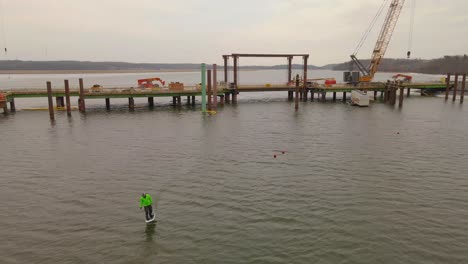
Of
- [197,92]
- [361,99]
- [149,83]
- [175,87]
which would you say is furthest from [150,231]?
[149,83]

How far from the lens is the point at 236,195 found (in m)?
22.6

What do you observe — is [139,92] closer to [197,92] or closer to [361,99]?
[197,92]

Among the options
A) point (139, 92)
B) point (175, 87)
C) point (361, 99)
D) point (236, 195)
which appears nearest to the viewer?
point (236, 195)

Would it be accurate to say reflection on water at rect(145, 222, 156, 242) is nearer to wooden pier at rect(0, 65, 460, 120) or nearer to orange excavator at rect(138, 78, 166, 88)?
wooden pier at rect(0, 65, 460, 120)

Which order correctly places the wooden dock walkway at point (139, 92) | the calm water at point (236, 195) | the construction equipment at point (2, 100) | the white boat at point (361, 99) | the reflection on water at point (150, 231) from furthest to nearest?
the white boat at point (361, 99)
the wooden dock walkway at point (139, 92)
the construction equipment at point (2, 100)
the reflection on water at point (150, 231)
the calm water at point (236, 195)

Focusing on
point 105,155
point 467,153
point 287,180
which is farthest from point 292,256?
point 467,153

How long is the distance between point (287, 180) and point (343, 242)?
9216mm

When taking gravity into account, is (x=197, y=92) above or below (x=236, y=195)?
above

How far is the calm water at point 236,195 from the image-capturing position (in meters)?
16.0

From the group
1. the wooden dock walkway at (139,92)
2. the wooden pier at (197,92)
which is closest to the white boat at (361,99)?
the wooden pier at (197,92)

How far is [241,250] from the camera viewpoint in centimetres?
1590

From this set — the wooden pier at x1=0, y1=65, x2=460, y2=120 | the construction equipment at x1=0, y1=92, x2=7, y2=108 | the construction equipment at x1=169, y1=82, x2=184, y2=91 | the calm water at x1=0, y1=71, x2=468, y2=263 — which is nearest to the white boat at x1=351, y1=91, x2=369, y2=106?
the wooden pier at x1=0, y1=65, x2=460, y2=120

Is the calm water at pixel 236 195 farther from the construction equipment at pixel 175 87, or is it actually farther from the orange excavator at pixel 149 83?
the orange excavator at pixel 149 83

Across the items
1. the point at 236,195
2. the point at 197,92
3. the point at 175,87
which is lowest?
the point at 236,195
